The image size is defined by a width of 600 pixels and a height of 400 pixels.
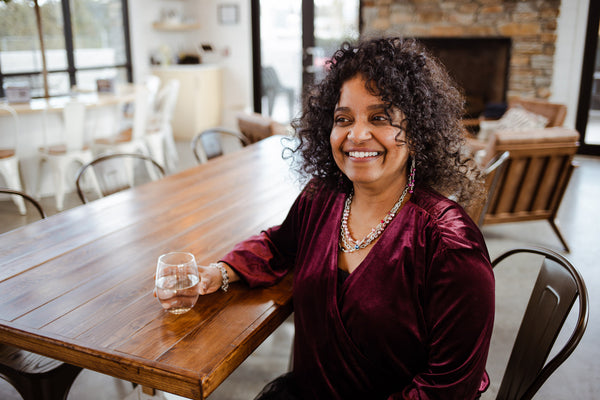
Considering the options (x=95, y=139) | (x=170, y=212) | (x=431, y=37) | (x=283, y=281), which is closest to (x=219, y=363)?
(x=283, y=281)

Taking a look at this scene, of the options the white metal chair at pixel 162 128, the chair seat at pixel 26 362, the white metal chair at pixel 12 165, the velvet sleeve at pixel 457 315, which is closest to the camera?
the velvet sleeve at pixel 457 315

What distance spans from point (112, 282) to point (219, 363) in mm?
493

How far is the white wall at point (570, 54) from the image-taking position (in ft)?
19.0

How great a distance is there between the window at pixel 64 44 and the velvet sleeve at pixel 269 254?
452cm

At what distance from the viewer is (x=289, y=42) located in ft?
23.6

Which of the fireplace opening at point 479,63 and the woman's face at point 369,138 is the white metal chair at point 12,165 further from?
the fireplace opening at point 479,63

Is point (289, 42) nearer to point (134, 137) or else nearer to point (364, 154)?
point (134, 137)

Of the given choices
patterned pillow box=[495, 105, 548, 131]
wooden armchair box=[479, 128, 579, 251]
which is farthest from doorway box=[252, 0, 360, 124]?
wooden armchair box=[479, 128, 579, 251]

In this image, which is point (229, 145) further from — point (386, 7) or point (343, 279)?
point (343, 279)

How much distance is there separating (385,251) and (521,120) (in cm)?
363

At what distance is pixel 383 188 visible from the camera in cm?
131

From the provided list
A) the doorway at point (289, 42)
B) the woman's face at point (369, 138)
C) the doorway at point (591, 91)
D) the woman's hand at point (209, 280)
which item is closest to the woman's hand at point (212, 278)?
the woman's hand at point (209, 280)

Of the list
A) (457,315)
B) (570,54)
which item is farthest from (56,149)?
(570,54)

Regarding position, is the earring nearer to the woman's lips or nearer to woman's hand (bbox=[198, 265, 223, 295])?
the woman's lips
